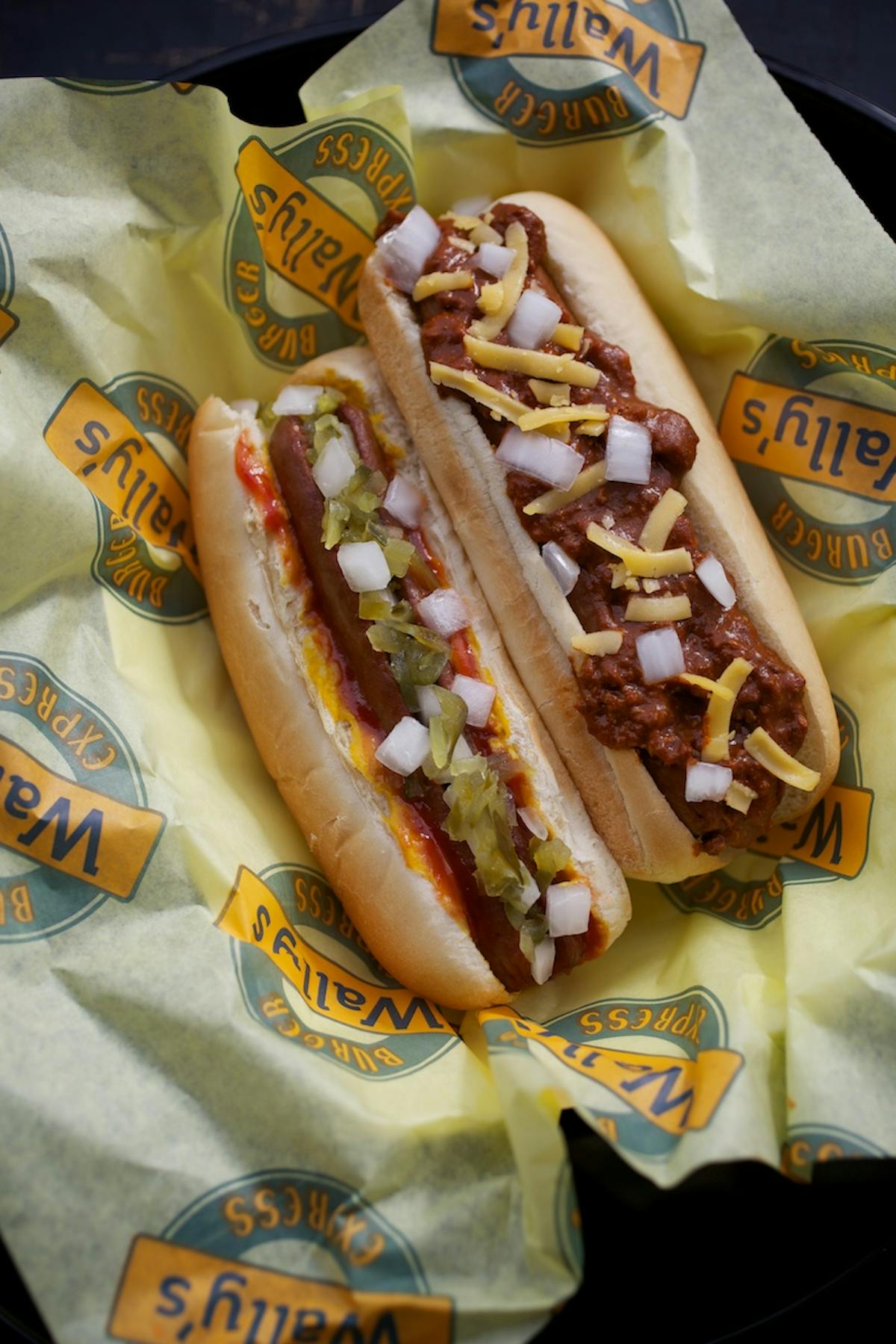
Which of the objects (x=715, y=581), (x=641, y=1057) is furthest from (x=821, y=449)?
(x=641, y=1057)

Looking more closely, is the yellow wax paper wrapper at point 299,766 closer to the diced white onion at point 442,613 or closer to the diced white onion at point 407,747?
the diced white onion at point 407,747

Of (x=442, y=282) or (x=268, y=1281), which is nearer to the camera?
(x=268, y=1281)

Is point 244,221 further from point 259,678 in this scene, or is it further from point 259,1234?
point 259,1234

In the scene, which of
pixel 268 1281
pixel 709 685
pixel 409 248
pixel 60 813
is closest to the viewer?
pixel 268 1281

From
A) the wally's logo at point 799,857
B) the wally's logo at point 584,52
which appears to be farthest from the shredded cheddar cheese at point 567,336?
the wally's logo at point 799,857

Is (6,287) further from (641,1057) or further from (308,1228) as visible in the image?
(641,1057)

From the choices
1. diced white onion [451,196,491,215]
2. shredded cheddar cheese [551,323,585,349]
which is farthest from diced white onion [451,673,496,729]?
diced white onion [451,196,491,215]
